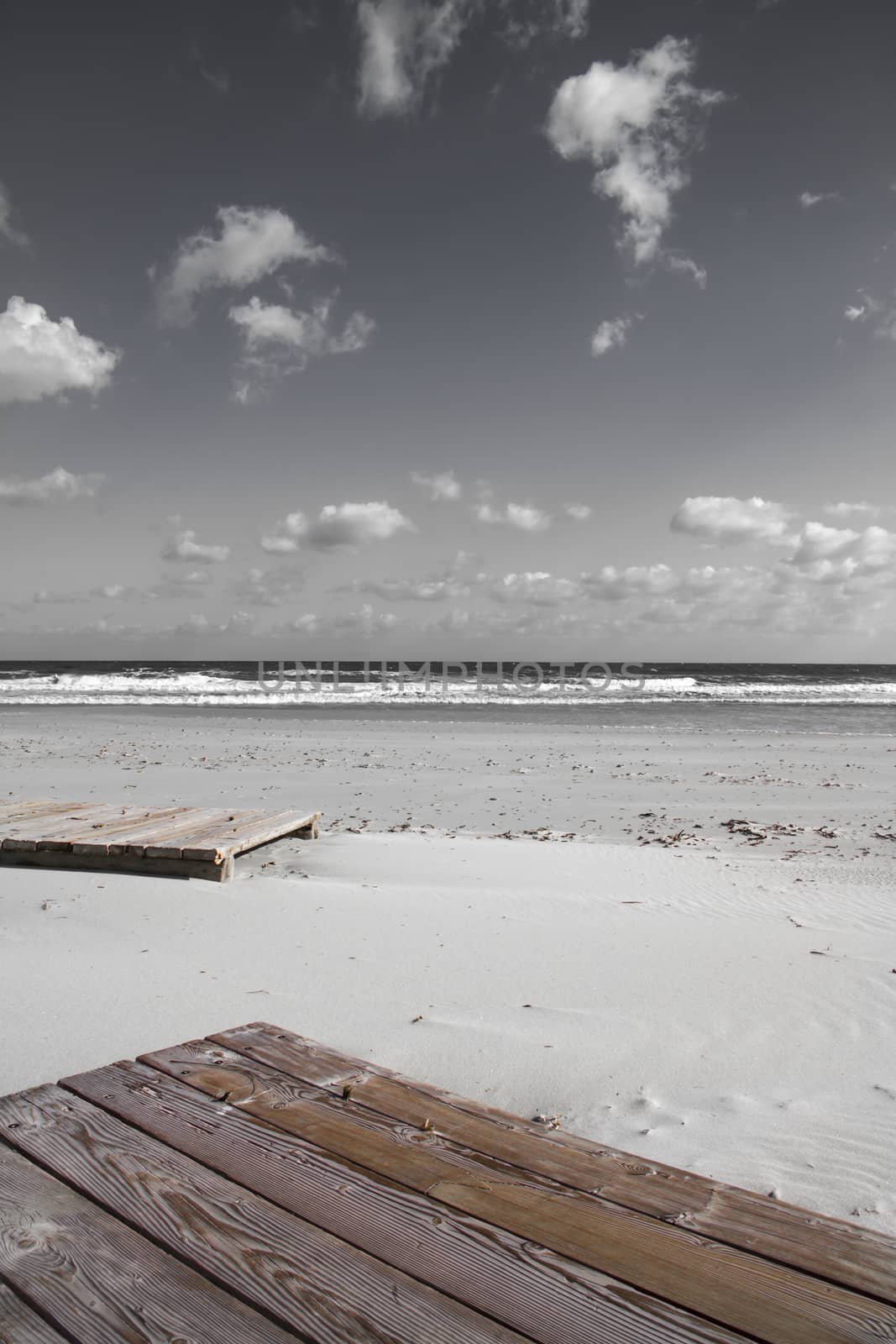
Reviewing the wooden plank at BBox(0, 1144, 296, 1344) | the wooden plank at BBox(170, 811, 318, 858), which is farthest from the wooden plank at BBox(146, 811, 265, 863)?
the wooden plank at BBox(0, 1144, 296, 1344)

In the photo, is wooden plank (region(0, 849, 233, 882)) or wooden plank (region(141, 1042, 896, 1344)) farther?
wooden plank (region(0, 849, 233, 882))

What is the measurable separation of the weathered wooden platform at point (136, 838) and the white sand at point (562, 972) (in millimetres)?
199

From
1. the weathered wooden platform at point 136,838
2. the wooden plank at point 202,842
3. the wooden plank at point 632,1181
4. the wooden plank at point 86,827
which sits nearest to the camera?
the wooden plank at point 632,1181

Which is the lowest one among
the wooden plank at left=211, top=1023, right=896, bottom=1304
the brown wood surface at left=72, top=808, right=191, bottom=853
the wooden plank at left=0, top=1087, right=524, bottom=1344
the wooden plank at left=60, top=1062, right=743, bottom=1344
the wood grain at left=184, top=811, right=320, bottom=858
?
the wood grain at left=184, top=811, right=320, bottom=858

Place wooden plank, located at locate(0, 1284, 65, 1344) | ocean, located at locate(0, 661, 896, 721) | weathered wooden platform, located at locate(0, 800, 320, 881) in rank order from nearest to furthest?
wooden plank, located at locate(0, 1284, 65, 1344) → weathered wooden platform, located at locate(0, 800, 320, 881) → ocean, located at locate(0, 661, 896, 721)

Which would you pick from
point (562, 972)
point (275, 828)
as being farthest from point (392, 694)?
point (562, 972)

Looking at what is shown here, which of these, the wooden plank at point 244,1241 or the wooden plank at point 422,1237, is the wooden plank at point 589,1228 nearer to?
the wooden plank at point 422,1237

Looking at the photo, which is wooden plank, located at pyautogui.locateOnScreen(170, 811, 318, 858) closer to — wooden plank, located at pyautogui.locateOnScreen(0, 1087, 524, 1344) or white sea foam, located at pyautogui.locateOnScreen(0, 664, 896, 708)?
wooden plank, located at pyautogui.locateOnScreen(0, 1087, 524, 1344)

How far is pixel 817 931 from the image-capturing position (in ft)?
17.6

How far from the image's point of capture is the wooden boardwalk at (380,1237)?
59.6 inches

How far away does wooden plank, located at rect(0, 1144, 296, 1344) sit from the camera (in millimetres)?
1479

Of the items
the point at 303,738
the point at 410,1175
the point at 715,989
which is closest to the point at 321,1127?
the point at 410,1175

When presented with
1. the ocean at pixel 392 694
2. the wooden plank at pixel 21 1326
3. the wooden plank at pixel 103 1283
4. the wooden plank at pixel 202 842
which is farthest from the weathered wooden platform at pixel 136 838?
the ocean at pixel 392 694

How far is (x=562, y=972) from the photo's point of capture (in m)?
4.63
